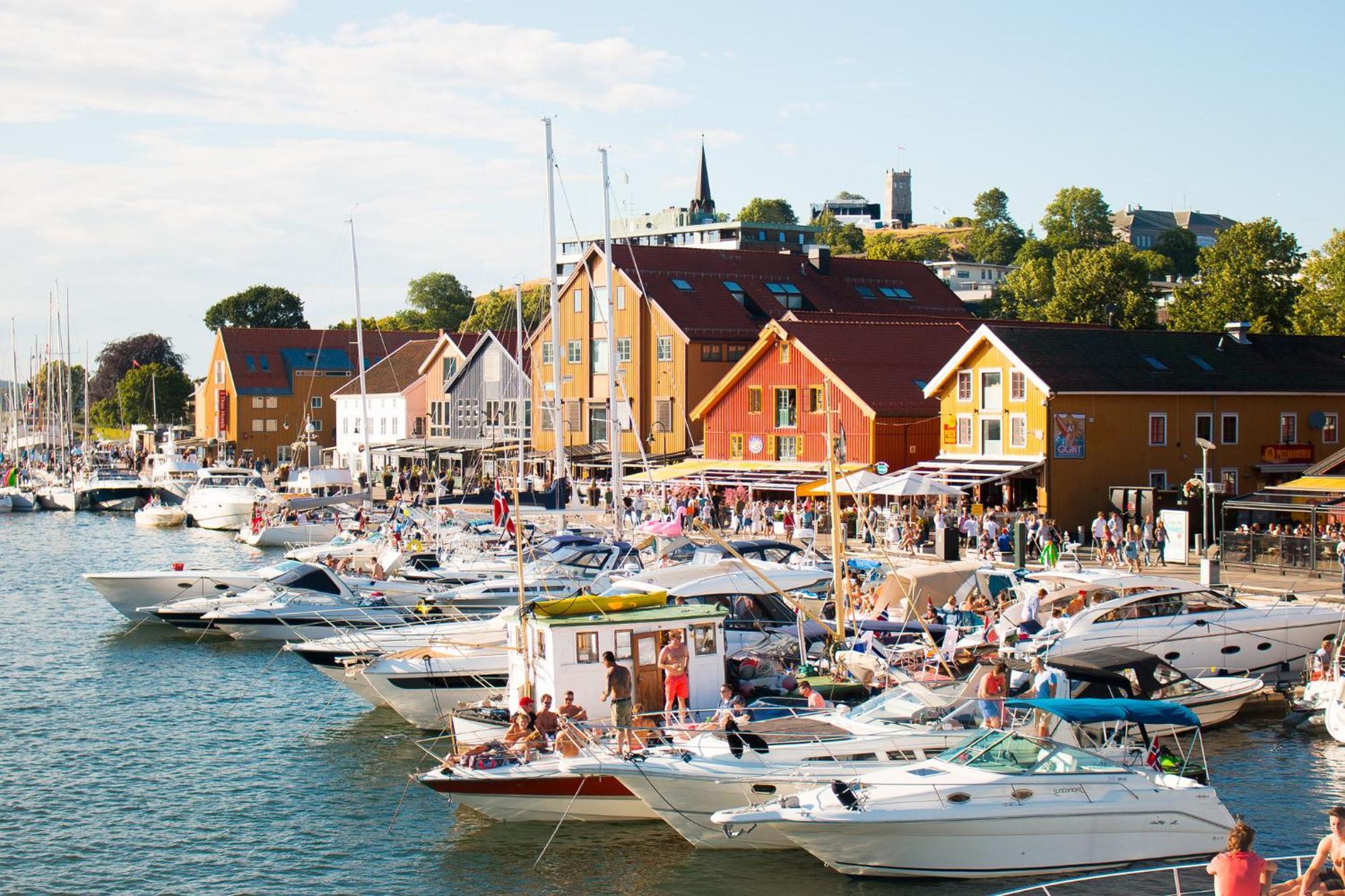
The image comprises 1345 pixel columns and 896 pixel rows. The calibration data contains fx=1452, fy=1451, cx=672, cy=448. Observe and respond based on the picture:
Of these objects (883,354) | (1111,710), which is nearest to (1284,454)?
(883,354)

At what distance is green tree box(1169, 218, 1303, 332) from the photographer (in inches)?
3250

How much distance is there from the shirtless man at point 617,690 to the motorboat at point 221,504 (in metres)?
52.4

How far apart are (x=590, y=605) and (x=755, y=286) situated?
174 feet

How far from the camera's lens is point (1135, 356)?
53031 mm

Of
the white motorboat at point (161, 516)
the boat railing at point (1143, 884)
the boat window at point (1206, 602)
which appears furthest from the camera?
the white motorboat at point (161, 516)

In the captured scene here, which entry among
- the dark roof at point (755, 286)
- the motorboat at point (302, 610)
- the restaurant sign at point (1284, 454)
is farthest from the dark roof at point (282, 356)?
the restaurant sign at point (1284, 454)

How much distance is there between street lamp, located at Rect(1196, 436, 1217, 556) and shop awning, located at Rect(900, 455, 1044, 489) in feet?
17.7

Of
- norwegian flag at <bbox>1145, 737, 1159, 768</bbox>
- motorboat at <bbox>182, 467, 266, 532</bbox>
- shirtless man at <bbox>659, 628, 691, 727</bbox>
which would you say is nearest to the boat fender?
norwegian flag at <bbox>1145, 737, 1159, 768</bbox>

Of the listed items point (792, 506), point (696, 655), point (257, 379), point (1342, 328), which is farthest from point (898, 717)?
point (257, 379)

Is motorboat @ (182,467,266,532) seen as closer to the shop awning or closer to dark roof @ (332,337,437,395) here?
dark roof @ (332,337,437,395)

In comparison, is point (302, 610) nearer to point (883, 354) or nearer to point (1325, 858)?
point (1325, 858)

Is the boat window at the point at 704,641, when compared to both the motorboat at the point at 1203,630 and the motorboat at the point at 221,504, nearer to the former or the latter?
the motorboat at the point at 1203,630

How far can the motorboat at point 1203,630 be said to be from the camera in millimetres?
30016

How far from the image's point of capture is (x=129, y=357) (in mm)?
162375
